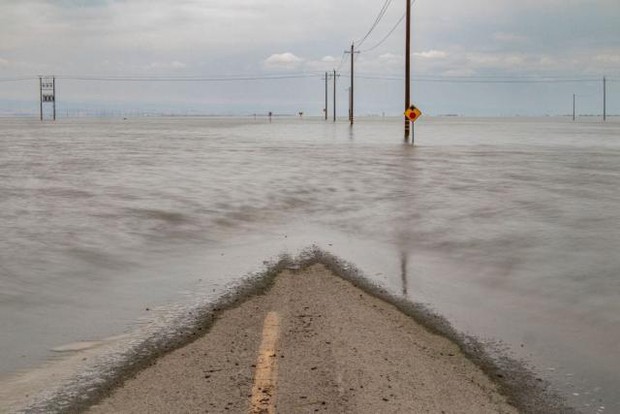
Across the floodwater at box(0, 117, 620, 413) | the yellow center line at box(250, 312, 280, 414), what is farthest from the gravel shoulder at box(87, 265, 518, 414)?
the floodwater at box(0, 117, 620, 413)

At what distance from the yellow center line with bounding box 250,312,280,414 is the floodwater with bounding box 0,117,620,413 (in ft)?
4.27

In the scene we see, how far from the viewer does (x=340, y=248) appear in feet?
29.5

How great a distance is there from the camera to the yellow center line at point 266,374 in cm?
385

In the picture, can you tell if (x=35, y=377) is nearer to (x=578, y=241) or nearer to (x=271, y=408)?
(x=271, y=408)

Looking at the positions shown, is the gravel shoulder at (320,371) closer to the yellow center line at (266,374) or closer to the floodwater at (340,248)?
the yellow center line at (266,374)

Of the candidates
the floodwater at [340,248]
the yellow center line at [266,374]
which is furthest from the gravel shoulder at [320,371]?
the floodwater at [340,248]

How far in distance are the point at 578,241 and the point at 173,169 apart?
14716 millimetres

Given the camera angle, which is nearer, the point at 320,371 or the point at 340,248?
the point at 320,371

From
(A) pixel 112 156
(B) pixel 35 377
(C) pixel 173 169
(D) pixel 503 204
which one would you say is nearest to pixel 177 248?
(B) pixel 35 377

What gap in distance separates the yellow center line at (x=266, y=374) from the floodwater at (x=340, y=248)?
1.30m

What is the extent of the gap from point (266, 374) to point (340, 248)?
4744 mm

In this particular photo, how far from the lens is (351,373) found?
4.34 meters

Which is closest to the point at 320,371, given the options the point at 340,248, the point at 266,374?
the point at 266,374

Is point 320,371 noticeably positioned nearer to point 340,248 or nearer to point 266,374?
point 266,374
